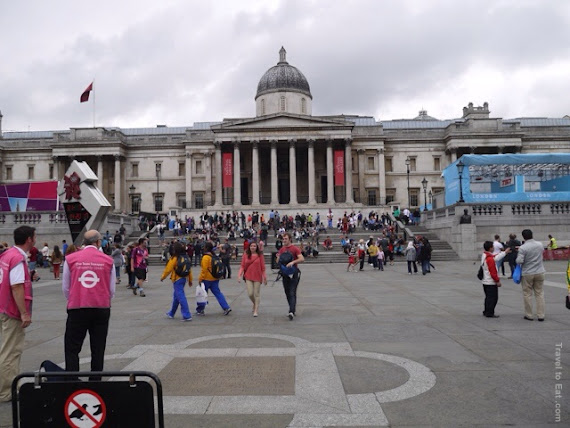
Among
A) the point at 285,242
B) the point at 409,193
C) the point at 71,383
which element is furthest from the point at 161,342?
the point at 409,193

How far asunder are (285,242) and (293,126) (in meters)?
47.6

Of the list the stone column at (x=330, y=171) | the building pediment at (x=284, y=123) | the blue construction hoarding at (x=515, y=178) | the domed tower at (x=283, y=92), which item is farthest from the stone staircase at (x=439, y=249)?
the domed tower at (x=283, y=92)

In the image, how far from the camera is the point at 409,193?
6359cm

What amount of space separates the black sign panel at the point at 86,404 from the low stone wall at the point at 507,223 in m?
31.2

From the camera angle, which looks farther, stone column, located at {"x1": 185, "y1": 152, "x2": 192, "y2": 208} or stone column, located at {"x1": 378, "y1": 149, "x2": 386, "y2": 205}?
stone column, located at {"x1": 185, "y1": 152, "x2": 192, "y2": 208}

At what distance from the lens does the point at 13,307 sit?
564 centimetres

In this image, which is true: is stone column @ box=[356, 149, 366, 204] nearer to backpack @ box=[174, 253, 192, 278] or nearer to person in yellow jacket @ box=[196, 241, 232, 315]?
person in yellow jacket @ box=[196, 241, 232, 315]

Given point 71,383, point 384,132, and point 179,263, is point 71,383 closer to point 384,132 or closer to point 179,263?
point 179,263

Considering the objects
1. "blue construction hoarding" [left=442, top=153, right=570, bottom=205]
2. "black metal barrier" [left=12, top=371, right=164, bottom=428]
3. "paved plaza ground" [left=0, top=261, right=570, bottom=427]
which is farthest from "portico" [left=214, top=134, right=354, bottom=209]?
"black metal barrier" [left=12, top=371, right=164, bottom=428]

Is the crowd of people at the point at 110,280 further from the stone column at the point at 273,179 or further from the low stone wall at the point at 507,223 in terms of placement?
the stone column at the point at 273,179

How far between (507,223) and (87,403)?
32853mm

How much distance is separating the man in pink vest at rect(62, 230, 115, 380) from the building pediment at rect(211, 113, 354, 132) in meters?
52.7

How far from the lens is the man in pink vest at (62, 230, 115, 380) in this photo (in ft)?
17.5

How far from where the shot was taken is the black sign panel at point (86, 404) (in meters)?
2.99
